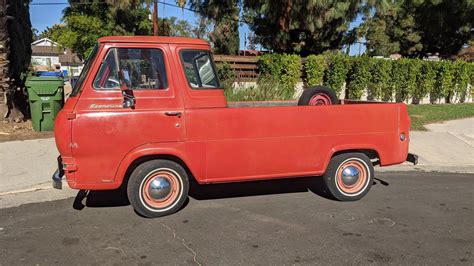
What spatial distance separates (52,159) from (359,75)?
36.9ft

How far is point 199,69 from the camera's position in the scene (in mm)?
5184

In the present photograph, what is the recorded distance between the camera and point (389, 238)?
453 centimetres

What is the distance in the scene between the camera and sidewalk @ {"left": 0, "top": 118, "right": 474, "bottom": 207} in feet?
20.8

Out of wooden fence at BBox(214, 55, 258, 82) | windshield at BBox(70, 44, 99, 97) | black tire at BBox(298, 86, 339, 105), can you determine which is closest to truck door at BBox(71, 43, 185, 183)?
windshield at BBox(70, 44, 99, 97)

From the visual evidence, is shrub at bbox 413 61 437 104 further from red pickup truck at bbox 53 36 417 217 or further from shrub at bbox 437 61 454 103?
red pickup truck at bbox 53 36 417 217

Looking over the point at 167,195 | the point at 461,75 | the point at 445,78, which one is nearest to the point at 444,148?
the point at 167,195

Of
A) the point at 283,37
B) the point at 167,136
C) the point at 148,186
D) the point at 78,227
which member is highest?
the point at 283,37

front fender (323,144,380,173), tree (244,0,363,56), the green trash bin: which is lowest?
front fender (323,144,380,173)

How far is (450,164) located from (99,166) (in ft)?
21.8

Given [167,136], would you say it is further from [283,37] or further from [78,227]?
[283,37]

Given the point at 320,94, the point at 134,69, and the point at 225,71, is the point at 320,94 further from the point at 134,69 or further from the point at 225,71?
the point at 225,71

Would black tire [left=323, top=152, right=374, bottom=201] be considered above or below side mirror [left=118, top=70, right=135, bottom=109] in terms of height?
below

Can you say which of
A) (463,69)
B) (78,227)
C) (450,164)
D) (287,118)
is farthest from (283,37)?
(78,227)

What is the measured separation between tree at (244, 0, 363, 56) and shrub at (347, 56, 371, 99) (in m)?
1.82
